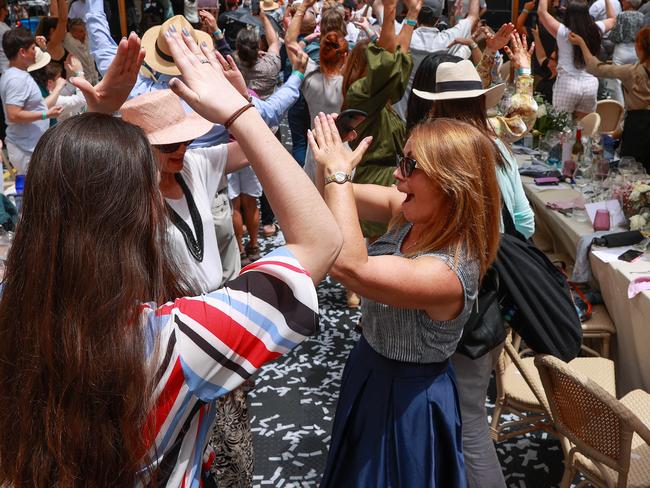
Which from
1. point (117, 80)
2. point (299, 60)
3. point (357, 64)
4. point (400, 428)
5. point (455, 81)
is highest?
point (117, 80)

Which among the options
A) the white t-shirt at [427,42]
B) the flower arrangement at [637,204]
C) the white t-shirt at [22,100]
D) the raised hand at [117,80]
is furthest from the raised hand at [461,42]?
the raised hand at [117,80]

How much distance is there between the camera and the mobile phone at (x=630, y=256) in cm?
330

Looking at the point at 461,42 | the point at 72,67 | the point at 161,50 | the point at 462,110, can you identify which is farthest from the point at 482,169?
the point at 72,67

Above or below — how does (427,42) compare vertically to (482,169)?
below

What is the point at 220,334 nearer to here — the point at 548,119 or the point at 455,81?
the point at 455,81

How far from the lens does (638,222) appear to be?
345 centimetres

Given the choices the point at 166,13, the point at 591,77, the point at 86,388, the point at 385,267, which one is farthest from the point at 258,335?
the point at 166,13

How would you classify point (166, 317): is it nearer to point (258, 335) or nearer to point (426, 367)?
point (258, 335)

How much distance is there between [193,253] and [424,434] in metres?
0.95

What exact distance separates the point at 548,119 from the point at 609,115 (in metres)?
1.30

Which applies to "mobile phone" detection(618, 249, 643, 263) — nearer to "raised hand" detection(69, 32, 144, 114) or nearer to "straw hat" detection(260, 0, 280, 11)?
"raised hand" detection(69, 32, 144, 114)

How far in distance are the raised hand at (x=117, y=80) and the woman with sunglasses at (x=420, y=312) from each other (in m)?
0.49

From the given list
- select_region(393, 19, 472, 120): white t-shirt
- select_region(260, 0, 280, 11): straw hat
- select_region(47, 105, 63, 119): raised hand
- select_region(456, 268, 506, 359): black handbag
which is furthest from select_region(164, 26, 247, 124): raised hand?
select_region(260, 0, 280, 11): straw hat

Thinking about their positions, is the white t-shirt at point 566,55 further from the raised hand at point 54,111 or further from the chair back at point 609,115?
the raised hand at point 54,111
